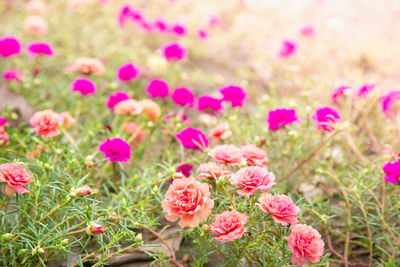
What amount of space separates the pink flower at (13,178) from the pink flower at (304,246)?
101cm

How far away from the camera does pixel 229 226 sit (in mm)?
1232

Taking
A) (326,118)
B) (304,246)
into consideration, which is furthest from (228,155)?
(326,118)

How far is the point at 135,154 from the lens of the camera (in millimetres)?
2092

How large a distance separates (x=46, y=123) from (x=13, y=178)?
501 mm

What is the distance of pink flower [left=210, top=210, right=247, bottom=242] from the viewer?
120 cm

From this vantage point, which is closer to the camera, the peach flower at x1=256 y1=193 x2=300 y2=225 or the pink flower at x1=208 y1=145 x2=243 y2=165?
the peach flower at x1=256 y1=193 x2=300 y2=225

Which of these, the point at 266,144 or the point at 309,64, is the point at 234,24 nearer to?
the point at 309,64

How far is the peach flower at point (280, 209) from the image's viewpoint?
46.8 inches

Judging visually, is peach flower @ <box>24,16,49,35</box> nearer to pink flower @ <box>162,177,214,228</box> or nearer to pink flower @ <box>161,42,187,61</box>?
pink flower @ <box>161,42,187,61</box>

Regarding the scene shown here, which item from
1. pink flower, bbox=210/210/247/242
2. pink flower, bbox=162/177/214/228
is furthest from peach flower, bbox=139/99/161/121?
pink flower, bbox=210/210/247/242

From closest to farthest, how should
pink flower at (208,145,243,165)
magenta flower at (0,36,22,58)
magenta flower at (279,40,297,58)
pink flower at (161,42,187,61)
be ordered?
pink flower at (208,145,243,165) < magenta flower at (0,36,22,58) < pink flower at (161,42,187,61) < magenta flower at (279,40,297,58)

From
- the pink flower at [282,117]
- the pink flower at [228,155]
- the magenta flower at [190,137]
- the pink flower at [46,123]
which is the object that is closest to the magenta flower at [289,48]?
the pink flower at [282,117]

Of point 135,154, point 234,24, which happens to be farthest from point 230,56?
point 135,154

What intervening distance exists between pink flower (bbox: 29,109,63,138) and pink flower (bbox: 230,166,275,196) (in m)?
0.98
